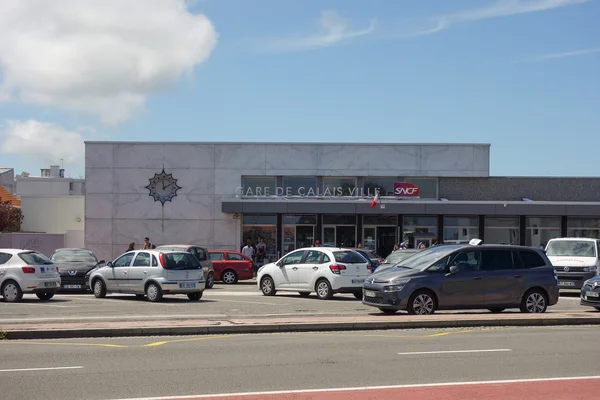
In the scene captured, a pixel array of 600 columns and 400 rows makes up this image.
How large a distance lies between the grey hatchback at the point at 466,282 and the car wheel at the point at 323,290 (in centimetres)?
491

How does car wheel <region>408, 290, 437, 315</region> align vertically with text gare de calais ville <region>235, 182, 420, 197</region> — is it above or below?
below

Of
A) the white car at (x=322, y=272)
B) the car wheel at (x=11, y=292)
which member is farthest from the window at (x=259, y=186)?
the car wheel at (x=11, y=292)

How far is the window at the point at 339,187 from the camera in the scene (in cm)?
4297

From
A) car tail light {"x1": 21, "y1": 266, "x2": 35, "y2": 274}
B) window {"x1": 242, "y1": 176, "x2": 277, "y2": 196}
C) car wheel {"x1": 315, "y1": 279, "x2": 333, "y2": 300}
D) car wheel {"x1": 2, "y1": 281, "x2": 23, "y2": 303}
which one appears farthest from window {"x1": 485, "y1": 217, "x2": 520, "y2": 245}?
car wheel {"x1": 2, "y1": 281, "x2": 23, "y2": 303}

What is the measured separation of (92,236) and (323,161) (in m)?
13.2

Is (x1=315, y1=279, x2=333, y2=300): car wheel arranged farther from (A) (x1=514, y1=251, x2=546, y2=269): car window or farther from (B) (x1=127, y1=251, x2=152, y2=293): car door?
(A) (x1=514, y1=251, x2=546, y2=269): car window

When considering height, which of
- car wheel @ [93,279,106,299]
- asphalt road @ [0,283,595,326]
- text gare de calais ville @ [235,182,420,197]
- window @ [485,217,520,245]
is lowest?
asphalt road @ [0,283,595,326]

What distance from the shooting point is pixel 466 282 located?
18328mm

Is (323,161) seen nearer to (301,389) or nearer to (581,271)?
(581,271)

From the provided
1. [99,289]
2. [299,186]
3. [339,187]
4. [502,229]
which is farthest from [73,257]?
[502,229]

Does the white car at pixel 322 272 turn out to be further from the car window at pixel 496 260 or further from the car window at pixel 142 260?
the car window at pixel 496 260

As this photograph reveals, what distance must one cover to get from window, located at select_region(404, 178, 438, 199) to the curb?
2627cm

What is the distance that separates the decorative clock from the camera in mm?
43000

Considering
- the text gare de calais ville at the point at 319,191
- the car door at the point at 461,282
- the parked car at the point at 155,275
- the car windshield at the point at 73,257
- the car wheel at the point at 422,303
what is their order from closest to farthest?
the car wheel at the point at 422,303, the car door at the point at 461,282, the parked car at the point at 155,275, the car windshield at the point at 73,257, the text gare de calais ville at the point at 319,191
